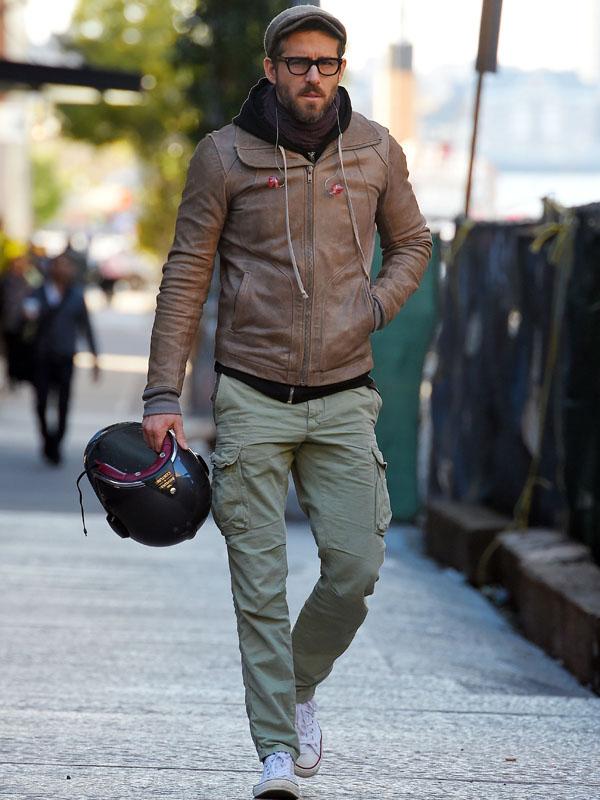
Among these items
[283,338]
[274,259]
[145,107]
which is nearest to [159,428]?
[283,338]

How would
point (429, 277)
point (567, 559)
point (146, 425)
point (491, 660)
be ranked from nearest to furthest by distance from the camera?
point (146, 425) < point (491, 660) < point (567, 559) < point (429, 277)

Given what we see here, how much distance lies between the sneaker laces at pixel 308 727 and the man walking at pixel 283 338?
13mm

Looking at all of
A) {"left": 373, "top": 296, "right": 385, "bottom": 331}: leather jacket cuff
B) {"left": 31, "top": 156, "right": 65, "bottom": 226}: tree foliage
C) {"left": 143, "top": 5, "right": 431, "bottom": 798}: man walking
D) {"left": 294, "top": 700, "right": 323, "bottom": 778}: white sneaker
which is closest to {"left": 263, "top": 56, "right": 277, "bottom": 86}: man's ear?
{"left": 143, "top": 5, "right": 431, "bottom": 798}: man walking

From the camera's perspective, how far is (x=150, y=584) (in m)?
7.92

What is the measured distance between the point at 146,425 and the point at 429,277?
623 cm

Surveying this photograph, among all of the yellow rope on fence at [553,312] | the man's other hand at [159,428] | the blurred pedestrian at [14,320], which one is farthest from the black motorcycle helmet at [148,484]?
the blurred pedestrian at [14,320]

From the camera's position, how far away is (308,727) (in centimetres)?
430

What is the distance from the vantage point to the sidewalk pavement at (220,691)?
13.9ft

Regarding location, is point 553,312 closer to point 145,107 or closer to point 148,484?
point 148,484

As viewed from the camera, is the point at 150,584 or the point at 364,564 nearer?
the point at 364,564

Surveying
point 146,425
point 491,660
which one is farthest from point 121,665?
point 146,425

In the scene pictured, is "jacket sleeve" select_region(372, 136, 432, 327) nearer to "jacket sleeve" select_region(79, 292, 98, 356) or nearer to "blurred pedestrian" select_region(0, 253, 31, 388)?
"jacket sleeve" select_region(79, 292, 98, 356)

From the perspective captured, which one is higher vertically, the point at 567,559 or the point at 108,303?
the point at 567,559

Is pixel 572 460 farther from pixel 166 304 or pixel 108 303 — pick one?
pixel 108 303
